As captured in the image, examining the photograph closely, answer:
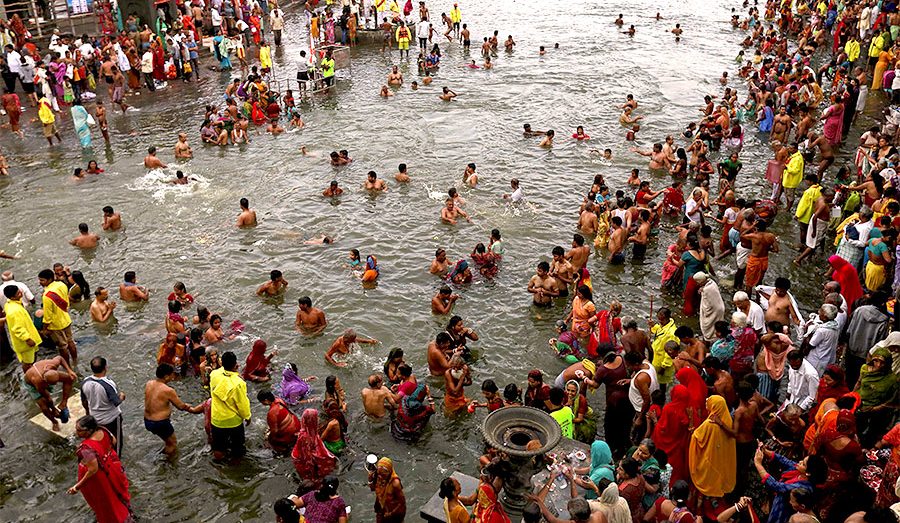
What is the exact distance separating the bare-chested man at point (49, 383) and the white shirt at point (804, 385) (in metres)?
9.77

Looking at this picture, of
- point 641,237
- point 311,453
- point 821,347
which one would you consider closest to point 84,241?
point 311,453

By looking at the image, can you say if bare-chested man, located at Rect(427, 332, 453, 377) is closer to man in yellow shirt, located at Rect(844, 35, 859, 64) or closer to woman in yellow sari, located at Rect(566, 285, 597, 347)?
woman in yellow sari, located at Rect(566, 285, 597, 347)

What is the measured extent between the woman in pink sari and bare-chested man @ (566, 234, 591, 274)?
405 inches

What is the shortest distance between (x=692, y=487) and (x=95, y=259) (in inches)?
514

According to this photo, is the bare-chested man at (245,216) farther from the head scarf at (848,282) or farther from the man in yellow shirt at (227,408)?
the head scarf at (848,282)

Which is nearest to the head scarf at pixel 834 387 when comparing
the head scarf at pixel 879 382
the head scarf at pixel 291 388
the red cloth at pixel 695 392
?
the head scarf at pixel 879 382

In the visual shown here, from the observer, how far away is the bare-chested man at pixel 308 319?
12.7 metres

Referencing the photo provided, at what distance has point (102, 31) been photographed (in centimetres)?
2905

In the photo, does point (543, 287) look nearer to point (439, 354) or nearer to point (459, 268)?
point (459, 268)

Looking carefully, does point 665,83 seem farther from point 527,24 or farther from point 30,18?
point 30,18

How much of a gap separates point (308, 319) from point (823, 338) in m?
8.31

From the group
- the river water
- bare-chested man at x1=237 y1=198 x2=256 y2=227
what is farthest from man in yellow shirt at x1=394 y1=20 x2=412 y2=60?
bare-chested man at x1=237 y1=198 x2=256 y2=227

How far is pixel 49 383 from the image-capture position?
9.84 m

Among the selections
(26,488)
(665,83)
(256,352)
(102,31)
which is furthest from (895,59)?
(102,31)
